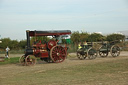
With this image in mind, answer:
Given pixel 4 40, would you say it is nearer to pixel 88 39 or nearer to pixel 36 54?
pixel 88 39

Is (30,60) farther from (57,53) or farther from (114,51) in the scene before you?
(114,51)

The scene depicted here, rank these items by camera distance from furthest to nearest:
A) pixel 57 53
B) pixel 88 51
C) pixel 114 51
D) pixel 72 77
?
pixel 114 51
pixel 88 51
pixel 57 53
pixel 72 77

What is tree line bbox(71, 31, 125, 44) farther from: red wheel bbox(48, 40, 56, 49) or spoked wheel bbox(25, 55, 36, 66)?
spoked wheel bbox(25, 55, 36, 66)

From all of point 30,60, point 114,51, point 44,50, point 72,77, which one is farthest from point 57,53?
point 72,77

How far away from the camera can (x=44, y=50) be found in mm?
16188

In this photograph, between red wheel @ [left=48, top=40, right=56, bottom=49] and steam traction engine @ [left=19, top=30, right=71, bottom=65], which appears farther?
red wheel @ [left=48, top=40, right=56, bottom=49]

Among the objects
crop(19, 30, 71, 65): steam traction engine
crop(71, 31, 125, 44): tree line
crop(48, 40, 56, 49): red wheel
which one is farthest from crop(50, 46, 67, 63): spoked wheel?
crop(71, 31, 125, 44): tree line

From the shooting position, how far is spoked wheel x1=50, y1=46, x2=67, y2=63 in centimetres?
1622

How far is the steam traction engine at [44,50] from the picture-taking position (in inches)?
616

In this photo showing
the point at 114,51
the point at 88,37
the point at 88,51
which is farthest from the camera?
the point at 88,37

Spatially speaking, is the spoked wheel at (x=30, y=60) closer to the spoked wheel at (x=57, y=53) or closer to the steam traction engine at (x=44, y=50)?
the steam traction engine at (x=44, y=50)

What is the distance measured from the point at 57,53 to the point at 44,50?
100cm

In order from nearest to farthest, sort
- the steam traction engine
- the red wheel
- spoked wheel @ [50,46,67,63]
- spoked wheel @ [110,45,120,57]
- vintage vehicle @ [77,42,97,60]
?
the steam traction engine, spoked wheel @ [50,46,67,63], the red wheel, vintage vehicle @ [77,42,97,60], spoked wheel @ [110,45,120,57]

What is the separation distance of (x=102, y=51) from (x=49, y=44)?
604 centimetres
